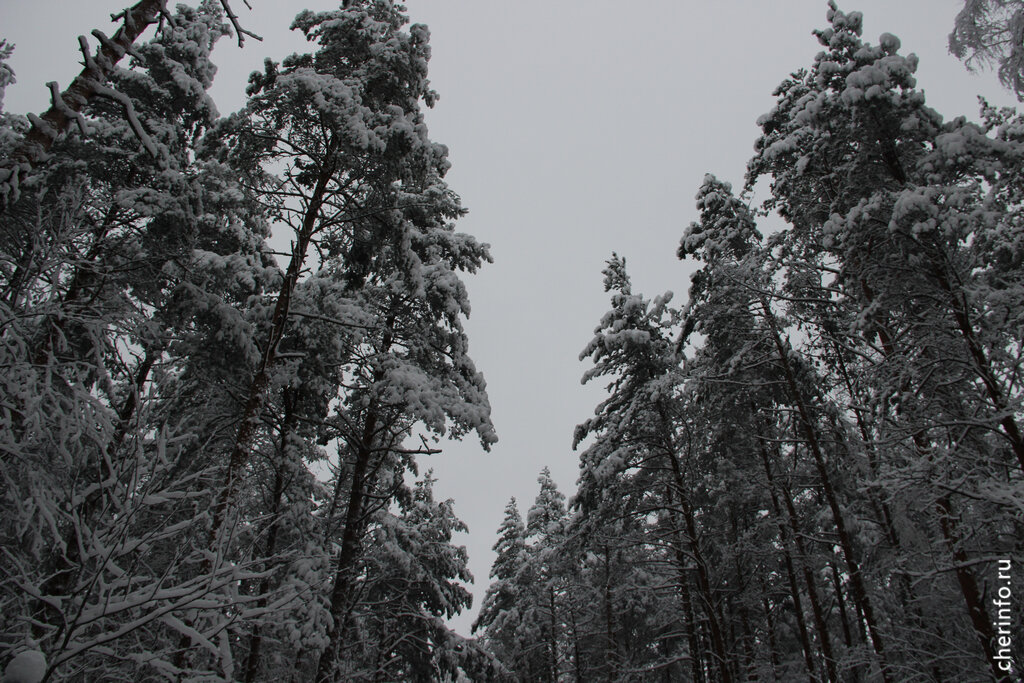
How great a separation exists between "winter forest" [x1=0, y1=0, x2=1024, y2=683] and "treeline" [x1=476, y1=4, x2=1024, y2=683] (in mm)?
75

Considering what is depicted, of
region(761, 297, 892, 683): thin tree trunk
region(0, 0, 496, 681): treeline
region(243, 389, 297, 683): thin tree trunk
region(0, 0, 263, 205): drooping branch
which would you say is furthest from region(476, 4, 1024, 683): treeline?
Result: region(0, 0, 263, 205): drooping branch

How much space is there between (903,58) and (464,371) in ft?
30.7

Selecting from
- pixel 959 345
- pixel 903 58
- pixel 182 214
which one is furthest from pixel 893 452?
pixel 182 214

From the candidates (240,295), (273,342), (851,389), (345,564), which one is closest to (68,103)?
(273,342)

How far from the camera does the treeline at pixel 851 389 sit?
6793 mm

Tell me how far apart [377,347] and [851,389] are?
12.7 metres

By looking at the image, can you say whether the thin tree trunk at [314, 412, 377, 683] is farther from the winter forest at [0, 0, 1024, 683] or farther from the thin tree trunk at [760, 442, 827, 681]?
the thin tree trunk at [760, 442, 827, 681]

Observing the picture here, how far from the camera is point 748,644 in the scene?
1738cm

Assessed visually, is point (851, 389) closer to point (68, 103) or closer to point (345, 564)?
point (345, 564)

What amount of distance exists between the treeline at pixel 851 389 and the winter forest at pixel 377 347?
8cm

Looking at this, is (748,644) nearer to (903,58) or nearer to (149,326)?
(903,58)

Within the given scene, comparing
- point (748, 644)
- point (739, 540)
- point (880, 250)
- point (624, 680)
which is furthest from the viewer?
point (748, 644)

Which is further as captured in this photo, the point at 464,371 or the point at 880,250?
the point at 464,371

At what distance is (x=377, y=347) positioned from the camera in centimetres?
1060
